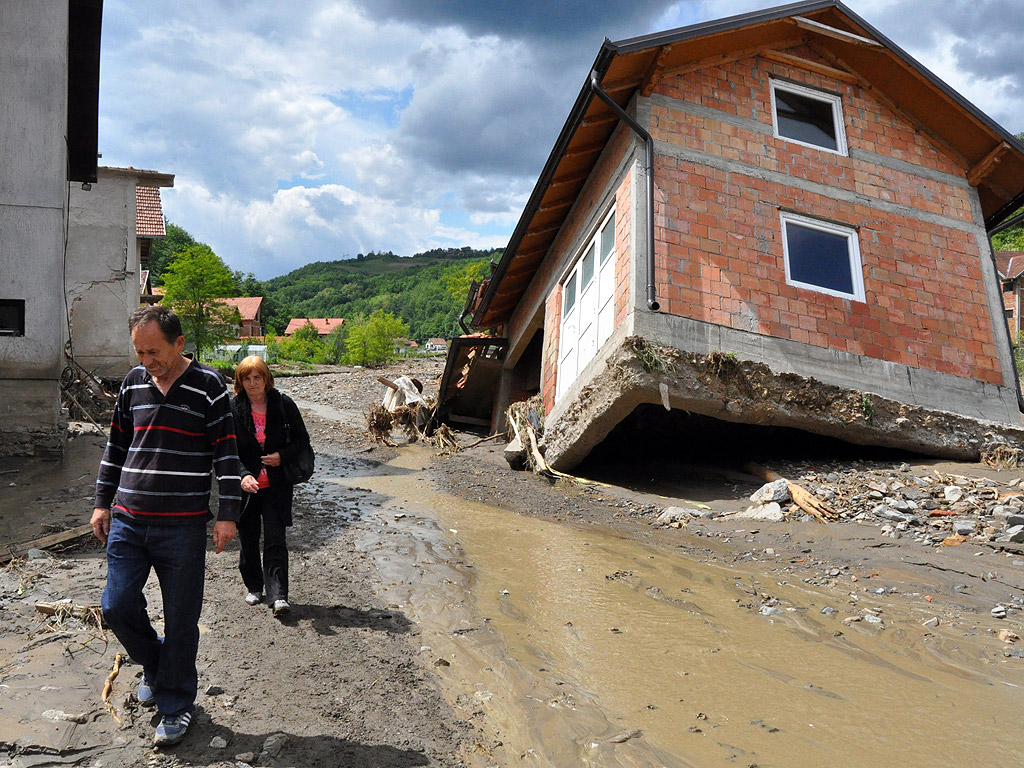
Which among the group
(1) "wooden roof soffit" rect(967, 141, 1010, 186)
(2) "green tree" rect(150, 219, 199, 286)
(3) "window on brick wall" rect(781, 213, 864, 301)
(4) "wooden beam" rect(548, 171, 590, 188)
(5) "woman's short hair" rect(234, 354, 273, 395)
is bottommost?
(5) "woman's short hair" rect(234, 354, 273, 395)

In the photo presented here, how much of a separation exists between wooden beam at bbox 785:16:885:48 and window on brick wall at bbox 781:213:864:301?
2.83 metres

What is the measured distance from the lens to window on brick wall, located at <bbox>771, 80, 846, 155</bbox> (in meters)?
10.1

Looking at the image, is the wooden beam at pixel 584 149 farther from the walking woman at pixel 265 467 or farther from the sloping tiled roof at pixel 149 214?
the sloping tiled roof at pixel 149 214

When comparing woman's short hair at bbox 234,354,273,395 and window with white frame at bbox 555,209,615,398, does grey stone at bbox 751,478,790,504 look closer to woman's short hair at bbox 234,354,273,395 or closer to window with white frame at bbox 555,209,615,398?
window with white frame at bbox 555,209,615,398

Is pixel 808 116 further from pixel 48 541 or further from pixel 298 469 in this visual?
pixel 48 541

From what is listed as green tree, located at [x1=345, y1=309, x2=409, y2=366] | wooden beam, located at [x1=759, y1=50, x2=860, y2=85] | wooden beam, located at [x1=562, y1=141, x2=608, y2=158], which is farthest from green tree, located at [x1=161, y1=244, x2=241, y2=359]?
wooden beam, located at [x1=759, y1=50, x2=860, y2=85]

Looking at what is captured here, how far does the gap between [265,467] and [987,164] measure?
1133cm

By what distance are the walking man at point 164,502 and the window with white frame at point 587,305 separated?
676 centimetres

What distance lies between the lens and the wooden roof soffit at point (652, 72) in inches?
353

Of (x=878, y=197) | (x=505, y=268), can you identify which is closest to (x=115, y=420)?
(x=878, y=197)

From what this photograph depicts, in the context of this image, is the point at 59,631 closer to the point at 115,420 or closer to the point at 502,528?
the point at 115,420

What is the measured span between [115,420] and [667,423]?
9067 millimetres

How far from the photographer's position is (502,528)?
770cm

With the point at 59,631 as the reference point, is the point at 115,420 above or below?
above
